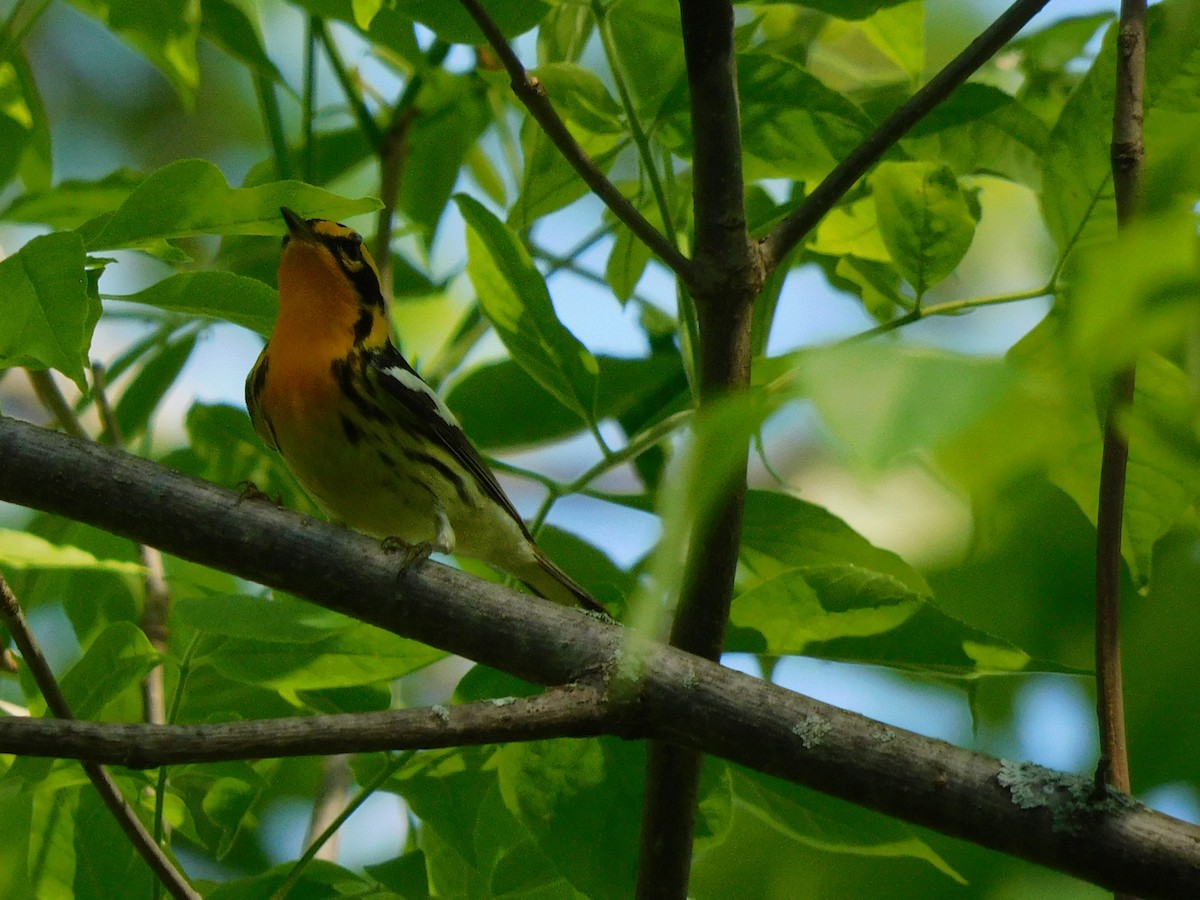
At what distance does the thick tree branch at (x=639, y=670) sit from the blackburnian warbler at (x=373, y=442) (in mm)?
1284

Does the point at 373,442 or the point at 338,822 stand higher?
the point at 373,442

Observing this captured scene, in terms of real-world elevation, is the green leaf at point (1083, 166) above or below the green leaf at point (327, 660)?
above

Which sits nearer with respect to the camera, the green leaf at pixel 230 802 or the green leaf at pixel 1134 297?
the green leaf at pixel 1134 297

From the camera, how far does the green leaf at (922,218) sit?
7.47 feet

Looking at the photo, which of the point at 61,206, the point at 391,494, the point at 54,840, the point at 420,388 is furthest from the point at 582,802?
the point at 61,206

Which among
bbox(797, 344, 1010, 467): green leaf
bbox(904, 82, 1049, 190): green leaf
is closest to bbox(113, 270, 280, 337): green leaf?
bbox(904, 82, 1049, 190): green leaf

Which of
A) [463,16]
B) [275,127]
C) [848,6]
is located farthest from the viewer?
[275,127]

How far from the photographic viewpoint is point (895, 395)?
0.84 m

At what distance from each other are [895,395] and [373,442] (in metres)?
2.97

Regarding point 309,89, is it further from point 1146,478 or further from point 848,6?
point 1146,478

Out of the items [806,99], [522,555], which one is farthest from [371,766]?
[806,99]

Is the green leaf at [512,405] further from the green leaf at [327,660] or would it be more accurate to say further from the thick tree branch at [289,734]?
the thick tree branch at [289,734]

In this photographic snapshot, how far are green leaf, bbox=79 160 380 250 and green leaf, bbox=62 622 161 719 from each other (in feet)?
2.19

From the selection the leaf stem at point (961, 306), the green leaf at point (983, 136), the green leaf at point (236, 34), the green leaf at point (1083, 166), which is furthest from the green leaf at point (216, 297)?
the green leaf at point (1083, 166)
